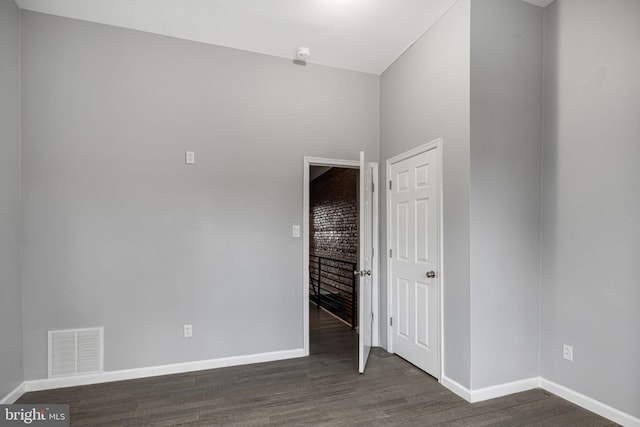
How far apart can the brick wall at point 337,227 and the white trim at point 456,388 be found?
72.4 inches

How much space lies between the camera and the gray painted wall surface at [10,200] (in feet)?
8.16

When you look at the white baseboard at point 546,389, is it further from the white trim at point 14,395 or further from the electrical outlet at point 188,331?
the white trim at point 14,395

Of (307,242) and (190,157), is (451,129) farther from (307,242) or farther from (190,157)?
(190,157)

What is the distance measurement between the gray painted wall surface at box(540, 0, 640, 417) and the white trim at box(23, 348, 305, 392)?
96.0 inches

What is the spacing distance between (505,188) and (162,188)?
302 centimetres

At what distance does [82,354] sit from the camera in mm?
2877

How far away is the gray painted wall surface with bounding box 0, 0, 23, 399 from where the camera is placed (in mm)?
2486

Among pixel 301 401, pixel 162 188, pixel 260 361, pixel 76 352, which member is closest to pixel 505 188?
pixel 301 401

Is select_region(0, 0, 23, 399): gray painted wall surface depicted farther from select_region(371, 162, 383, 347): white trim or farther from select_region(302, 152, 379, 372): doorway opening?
select_region(371, 162, 383, 347): white trim

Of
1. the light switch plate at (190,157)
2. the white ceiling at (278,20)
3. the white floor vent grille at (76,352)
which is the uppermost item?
the white ceiling at (278,20)

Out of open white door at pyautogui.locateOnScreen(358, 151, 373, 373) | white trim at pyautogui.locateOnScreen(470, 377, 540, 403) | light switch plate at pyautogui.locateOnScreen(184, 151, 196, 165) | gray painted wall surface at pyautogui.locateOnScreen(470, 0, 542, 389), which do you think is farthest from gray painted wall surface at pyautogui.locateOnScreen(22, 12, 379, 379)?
white trim at pyautogui.locateOnScreen(470, 377, 540, 403)

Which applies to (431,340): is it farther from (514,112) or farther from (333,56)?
(333,56)

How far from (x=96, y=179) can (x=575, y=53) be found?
4.09 metres

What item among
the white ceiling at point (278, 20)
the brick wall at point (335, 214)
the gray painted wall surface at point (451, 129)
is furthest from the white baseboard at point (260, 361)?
the white ceiling at point (278, 20)
